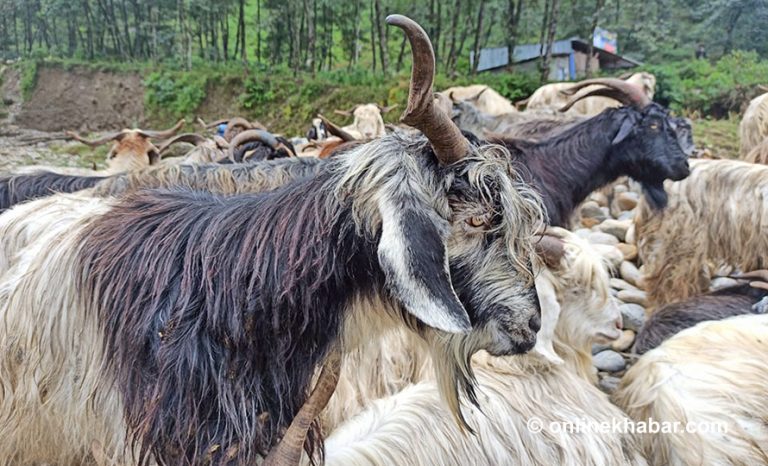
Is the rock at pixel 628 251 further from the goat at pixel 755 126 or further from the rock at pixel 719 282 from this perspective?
the goat at pixel 755 126

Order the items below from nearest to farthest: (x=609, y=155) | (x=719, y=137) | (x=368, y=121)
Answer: (x=609, y=155) < (x=368, y=121) < (x=719, y=137)

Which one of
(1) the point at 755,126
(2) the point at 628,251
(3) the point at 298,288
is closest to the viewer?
(3) the point at 298,288

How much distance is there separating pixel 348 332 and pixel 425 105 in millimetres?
780

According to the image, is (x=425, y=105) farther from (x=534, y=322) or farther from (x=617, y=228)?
(x=617, y=228)

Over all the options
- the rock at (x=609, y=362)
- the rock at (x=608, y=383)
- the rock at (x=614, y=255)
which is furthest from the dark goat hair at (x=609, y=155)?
the rock at (x=608, y=383)

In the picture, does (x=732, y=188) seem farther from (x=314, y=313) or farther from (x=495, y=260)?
(x=314, y=313)

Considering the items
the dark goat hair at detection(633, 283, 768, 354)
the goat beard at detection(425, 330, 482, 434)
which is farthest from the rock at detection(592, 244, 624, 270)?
the goat beard at detection(425, 330, 482, 434)

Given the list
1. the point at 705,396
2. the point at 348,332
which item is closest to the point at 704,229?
Result: the point at 705,396

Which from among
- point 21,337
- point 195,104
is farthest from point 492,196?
point 195,104

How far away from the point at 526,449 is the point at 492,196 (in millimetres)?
1362

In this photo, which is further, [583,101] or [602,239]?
[583,101]

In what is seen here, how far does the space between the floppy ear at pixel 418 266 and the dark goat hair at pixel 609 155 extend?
3868mm

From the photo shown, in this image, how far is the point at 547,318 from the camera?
309 centimetres

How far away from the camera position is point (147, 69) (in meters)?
28.7
